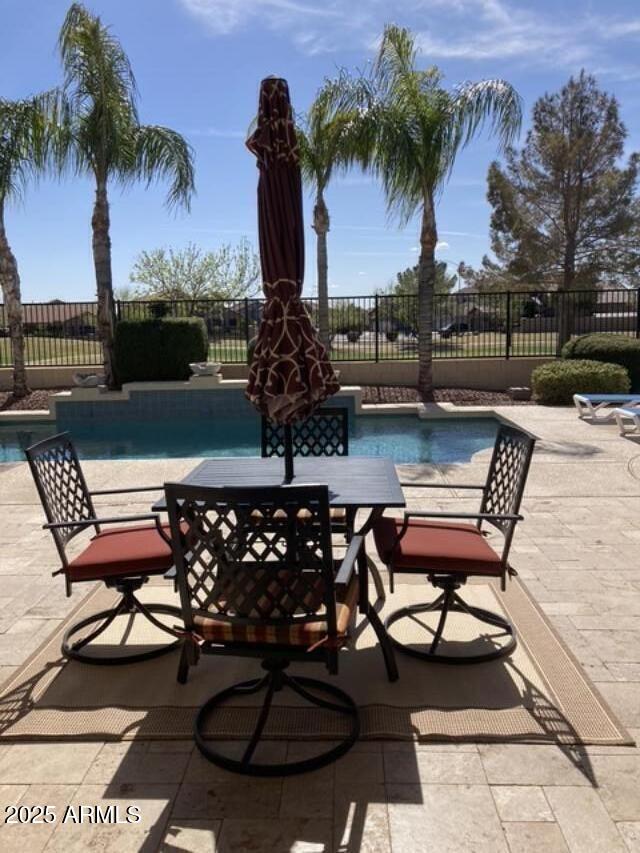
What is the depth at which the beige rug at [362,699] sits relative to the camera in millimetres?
2693

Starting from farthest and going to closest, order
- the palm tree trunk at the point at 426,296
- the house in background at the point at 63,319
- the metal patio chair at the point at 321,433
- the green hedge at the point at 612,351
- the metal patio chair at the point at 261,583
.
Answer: the house in background at the point at 63,319, the palm tree trunk at the point at 426,296, the green hedge at the point at 612,351, the metal patio chair at the point at 321,433, the metal patio chair at the point at 261,583

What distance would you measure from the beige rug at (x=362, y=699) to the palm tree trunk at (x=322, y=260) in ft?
37.6

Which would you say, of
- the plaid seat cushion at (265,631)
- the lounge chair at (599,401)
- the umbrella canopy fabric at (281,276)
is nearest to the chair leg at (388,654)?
the plaid seat cushion at (265,631)

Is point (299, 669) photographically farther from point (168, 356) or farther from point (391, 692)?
point (168, 356)

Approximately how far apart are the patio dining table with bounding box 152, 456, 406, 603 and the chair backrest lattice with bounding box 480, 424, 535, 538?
1.76ft

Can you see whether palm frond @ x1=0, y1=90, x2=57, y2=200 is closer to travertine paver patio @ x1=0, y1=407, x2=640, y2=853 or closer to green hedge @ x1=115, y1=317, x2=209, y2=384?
green hedge @ x1=115, y1=317, x2=209, y2=384

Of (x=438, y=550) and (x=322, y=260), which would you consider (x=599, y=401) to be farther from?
(x=438, y=550)

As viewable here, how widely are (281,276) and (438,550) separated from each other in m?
1.52

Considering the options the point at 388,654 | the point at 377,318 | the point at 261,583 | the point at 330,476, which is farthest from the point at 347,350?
the point at 261,583

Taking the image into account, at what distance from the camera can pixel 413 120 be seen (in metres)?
11.9

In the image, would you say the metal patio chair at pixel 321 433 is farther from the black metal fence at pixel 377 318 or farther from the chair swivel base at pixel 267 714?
the black metal fence at pixel 377 318

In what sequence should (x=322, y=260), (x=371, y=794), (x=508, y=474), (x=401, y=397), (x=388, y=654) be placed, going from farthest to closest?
(x=322, y=260)
(x=401, y=397)
(x=508, y=474)
(x=388, y=654)
(x=371, y=794)

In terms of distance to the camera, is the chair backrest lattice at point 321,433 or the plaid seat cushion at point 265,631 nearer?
the plaid seat cushion at point 265,631

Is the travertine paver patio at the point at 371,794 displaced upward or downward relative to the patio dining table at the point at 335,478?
downward
